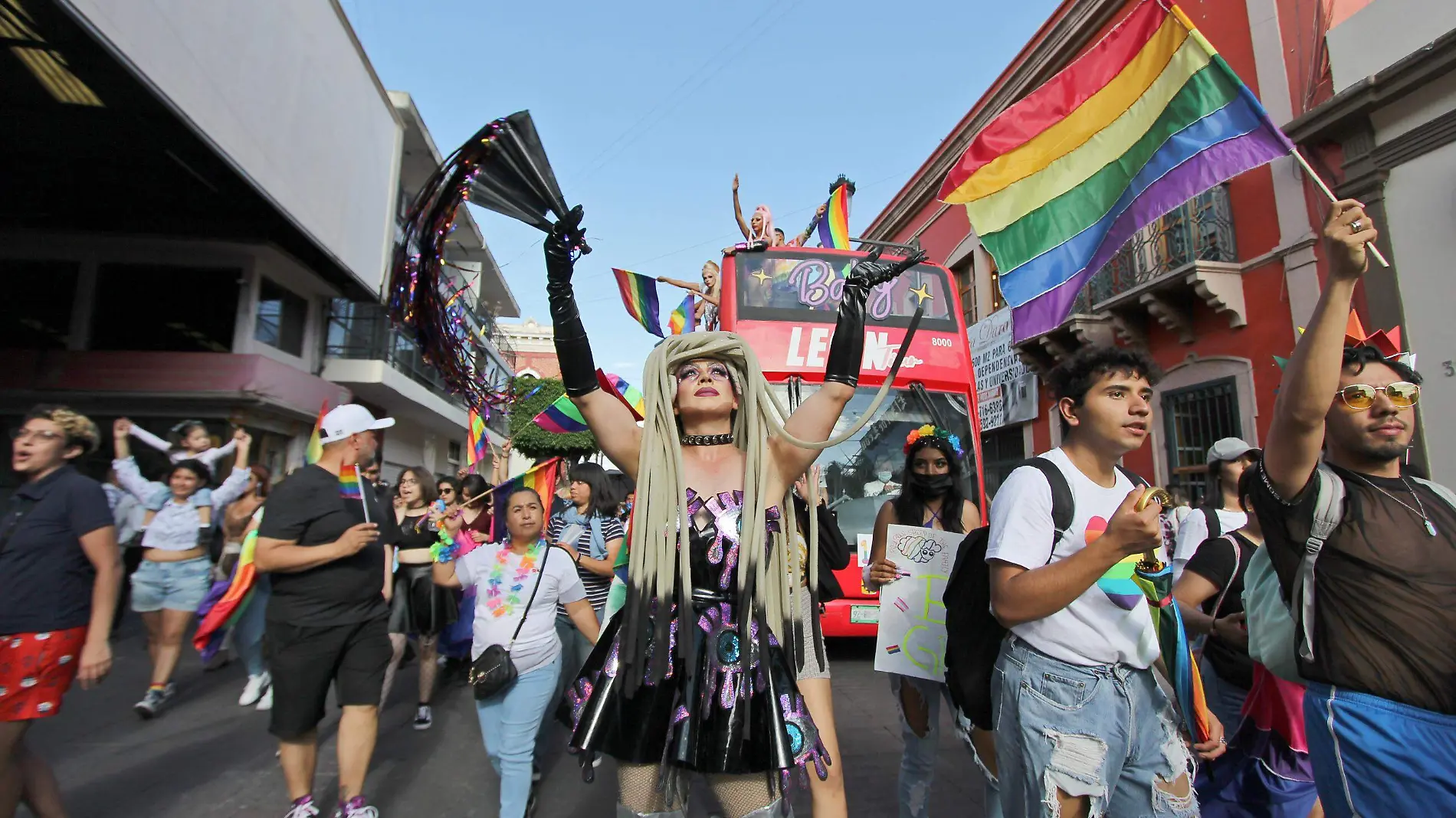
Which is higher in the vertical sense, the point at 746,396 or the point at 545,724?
the point at 746,396

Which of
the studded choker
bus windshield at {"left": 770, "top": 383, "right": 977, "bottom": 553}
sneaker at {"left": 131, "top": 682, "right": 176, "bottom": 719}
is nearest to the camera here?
the studded choker

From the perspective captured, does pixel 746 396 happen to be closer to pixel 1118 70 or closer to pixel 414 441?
pixel 1118 70

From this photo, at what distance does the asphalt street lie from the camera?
3600 millimetres

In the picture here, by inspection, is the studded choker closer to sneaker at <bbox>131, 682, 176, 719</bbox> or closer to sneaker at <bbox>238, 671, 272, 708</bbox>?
sneaker at <bbox>238, 671, 272, 708</bbox>

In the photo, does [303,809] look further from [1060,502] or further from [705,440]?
[1060,502]

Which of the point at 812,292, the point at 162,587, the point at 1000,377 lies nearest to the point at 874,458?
the point at 812,292

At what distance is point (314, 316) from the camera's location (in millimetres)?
13484

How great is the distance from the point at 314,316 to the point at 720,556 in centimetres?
1404

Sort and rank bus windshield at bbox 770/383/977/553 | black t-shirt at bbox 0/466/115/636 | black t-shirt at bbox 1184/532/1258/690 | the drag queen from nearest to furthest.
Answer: the drag queen
black t-shirt at bbox 1184/532/1258/690
black t-shirt at bbox 0/466/115/636
bus windshield at bbox 770/383/977/553

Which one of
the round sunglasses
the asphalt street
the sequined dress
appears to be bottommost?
the asphalt street

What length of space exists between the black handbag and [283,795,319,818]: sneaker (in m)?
0.83

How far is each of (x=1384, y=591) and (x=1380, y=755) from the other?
0.38 m

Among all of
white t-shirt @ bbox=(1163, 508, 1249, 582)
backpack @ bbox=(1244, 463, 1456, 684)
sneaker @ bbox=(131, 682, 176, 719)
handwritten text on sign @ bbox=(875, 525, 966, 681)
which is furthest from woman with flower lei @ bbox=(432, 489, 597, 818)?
sneaker @ bbox=(131, 682, 176, 719)

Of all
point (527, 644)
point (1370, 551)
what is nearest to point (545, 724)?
point (527, 644)
